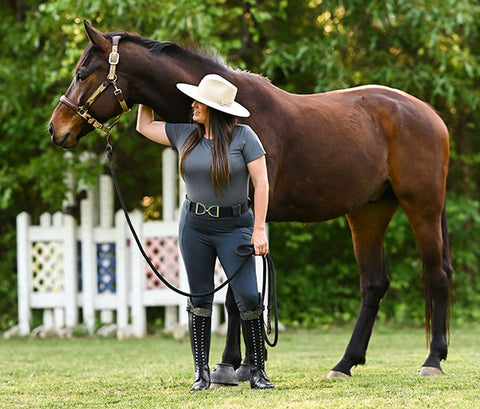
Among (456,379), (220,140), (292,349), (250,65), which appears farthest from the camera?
(250,65)

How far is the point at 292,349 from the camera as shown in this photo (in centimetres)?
789

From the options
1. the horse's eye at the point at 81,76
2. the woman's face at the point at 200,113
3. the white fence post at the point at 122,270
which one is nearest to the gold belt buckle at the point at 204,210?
the woman's face at the point at 200,113

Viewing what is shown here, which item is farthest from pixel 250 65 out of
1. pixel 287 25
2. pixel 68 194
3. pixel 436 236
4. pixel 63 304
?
pixel 436 236

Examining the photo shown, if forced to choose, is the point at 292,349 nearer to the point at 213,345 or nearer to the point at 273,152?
the point at 213,345

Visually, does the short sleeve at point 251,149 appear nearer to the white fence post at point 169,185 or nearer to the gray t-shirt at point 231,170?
the gray t-shirt at point 231,170

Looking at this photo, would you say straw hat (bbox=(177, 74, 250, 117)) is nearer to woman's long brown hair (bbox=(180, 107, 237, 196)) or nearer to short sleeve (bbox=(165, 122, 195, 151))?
woman's long brown hair (bbox=(180, 107, 237, 196))

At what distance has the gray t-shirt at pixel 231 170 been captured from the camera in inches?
169

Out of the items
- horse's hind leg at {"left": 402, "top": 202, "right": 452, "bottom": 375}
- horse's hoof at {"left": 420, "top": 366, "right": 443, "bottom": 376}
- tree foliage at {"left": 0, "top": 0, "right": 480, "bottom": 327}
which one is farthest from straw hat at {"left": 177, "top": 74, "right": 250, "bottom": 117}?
tree foliage at {"left": 0, "top": 0, "right": 480, "bottom": 327}

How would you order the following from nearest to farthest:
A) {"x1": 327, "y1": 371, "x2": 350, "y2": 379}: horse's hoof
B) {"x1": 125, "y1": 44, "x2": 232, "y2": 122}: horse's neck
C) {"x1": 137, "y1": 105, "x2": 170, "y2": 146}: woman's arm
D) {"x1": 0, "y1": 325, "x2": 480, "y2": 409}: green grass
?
1. {"x1": 0, "y1": 325, "x2": 480, "y2": 409}: green grass
2. {"x1": 137, "y1": 105, "x2": 170, "y2": 146}: woman's arm
3. {"x1": 125, "y1": 44, "x2": 232, "y2": 122}: horse's neck
4. {"x1": 327, "y1": 371, "x2": 350, "y2": 379}: horse's hoof

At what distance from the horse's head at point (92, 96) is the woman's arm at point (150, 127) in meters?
0.14

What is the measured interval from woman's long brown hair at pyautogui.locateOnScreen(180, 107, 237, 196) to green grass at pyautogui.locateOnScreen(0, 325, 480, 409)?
3.73 ft

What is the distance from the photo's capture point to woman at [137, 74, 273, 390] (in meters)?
4.29

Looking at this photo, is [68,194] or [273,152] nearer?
[273,152]

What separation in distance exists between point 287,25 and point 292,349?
201 inches
